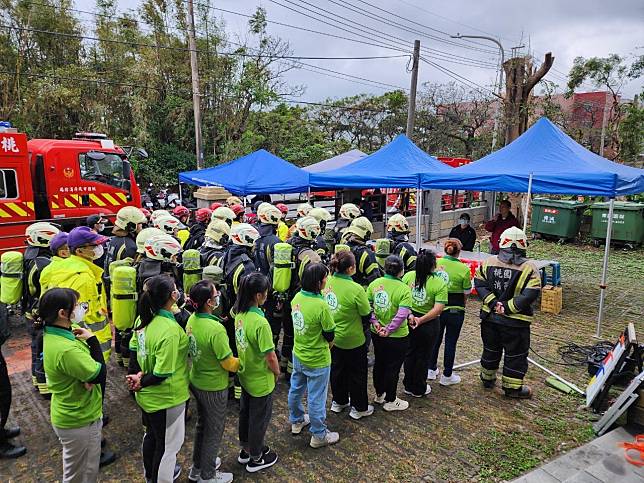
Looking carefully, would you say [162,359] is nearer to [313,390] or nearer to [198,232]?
[313,390]

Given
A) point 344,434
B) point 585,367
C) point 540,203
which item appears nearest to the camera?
point 344,434

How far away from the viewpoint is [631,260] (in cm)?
1179

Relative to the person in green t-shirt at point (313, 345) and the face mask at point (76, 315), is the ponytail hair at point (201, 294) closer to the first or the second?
the face mask at point (76, 315)

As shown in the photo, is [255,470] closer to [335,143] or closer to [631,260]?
[631,260]

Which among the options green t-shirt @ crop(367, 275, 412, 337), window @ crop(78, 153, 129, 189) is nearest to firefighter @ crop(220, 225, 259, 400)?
green t-shirt @ crop(367, 275, 412, 337)

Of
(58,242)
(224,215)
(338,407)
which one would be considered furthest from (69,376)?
(224,215)

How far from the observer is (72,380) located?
271cm

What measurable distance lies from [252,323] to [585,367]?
A: 4.64m

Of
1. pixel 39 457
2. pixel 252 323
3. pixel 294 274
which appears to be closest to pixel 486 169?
pixel 294 274

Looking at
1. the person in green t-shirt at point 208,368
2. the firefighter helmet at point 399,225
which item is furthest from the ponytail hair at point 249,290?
the firefighter helmet at point 399,225

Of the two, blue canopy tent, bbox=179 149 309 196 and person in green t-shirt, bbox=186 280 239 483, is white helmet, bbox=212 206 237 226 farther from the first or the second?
blue canopy tent, bbox=179 149 309 196

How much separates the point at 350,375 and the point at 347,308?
0.75 m

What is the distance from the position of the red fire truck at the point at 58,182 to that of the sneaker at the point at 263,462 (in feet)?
21.1

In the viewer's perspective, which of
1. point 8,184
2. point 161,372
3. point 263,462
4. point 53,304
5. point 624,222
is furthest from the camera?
point 624,222
